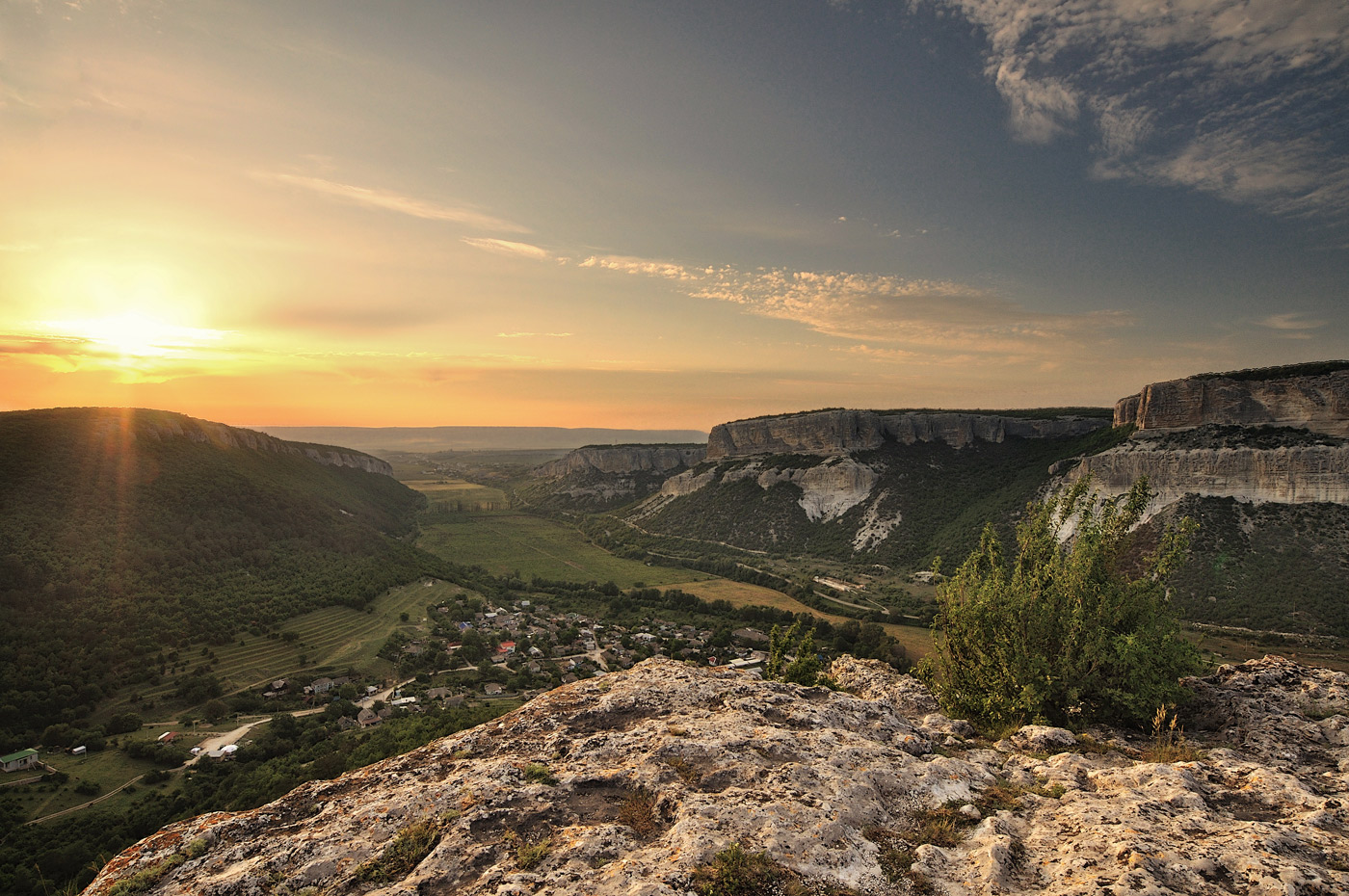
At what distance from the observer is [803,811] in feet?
16.1

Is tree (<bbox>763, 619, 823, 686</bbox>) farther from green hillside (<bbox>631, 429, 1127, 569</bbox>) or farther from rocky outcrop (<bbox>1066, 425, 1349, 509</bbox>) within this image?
green hillside (<bbox>631, 429, 1127, 569</bbox>)

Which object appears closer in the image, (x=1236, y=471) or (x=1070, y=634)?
(x=1070, y=634)

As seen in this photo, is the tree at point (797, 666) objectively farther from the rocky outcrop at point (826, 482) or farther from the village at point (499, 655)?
the rocky outcrop at point (826, 482)

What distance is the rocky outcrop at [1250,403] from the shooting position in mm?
49031

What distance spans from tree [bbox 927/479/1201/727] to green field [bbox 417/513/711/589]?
64953 mm

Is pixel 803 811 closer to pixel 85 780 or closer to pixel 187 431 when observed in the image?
pixel 85 780

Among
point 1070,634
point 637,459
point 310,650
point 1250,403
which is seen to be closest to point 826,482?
point 1250,403

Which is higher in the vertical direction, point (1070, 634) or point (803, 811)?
point (1070, 634)

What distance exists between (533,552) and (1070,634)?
312ft

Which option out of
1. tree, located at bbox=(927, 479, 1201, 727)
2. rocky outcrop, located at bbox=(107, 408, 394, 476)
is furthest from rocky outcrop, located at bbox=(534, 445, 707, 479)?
tree, located at bbox=(927, 479, 1201, 727)

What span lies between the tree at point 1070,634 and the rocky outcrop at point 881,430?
309 ft

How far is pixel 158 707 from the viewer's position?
35.0 metres

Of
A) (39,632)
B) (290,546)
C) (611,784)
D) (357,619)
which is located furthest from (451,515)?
(611,784)

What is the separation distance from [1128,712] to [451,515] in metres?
143
